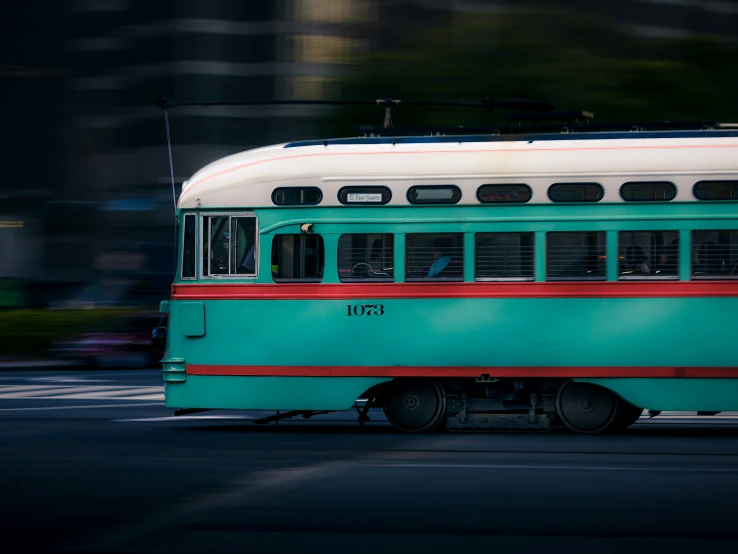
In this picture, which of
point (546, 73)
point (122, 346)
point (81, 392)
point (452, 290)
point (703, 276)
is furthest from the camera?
point (122, 346)

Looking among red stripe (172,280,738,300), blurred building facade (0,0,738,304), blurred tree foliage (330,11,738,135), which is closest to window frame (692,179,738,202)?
red stripe (172,280,738,300)

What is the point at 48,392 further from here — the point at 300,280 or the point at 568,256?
the point at 568,256

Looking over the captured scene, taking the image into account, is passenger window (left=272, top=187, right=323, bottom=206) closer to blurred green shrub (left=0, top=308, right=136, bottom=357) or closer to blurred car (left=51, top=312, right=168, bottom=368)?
blurred car (left=51, top=312, right=168, bottom=368)

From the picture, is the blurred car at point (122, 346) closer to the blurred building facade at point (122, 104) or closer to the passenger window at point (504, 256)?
the passenger window at point (504, 256)

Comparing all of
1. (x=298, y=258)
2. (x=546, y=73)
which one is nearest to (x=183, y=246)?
(x=298, y=258)

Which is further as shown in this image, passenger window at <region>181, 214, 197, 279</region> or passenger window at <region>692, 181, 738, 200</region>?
passenger window at <region>181, 214, 197, 279</region>

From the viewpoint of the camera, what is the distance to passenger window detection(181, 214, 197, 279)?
44.7 ft

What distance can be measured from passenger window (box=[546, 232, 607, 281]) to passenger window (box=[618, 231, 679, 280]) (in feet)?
1.09

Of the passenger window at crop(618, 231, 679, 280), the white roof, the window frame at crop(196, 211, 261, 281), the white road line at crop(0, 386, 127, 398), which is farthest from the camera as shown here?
the white road line at crop(0, 386, 127, 398)

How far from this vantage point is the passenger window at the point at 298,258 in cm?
1332

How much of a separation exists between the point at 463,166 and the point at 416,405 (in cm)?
257

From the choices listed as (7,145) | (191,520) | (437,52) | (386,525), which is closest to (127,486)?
(191,520)

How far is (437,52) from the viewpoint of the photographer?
2483 cm

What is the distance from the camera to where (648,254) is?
12820 mm
